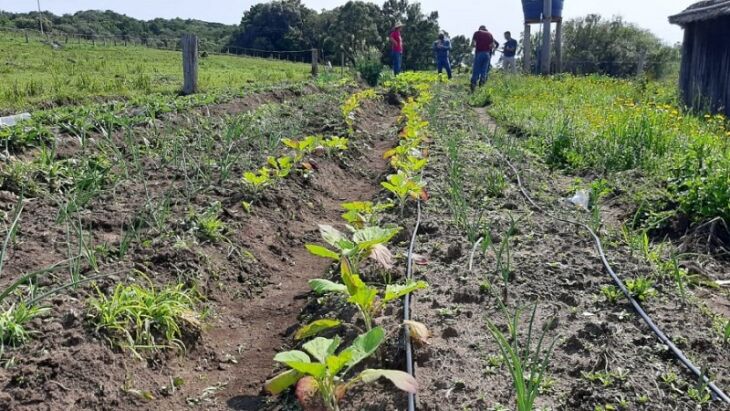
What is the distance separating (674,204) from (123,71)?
42.4 feet

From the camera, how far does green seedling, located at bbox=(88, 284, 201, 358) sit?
261cm

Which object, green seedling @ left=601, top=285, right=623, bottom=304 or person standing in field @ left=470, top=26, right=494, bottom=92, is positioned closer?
green seedling @ left=601, top=285, right=623, bottom=304

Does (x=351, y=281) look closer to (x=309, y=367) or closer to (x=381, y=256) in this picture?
(x=381, y=256)

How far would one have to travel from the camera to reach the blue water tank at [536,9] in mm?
17391

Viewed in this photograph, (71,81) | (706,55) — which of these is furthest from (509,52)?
(71,81)

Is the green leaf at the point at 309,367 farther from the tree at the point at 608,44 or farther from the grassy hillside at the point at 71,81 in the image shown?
the tree at the point at 608,44

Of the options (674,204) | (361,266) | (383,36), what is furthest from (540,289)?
(383,36)

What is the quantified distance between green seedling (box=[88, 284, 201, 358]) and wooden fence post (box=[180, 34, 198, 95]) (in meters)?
8.06

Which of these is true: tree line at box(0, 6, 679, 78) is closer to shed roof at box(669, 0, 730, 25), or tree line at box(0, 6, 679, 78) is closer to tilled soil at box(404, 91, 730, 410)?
shed roof at box(669, 0, 730, 25)

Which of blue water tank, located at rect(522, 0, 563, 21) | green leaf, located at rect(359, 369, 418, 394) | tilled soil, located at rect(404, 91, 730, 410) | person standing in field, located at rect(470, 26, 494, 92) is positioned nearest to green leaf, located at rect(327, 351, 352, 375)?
green leaf, located at rect(359, 369, 418, 394)

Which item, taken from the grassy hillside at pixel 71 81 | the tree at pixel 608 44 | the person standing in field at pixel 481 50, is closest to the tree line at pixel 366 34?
the tree at pixel 608 44

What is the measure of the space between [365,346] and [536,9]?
58.2ft

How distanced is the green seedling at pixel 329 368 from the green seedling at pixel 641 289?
4.90 feet

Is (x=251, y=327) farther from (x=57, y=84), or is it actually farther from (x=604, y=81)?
(x=604, y=81)
